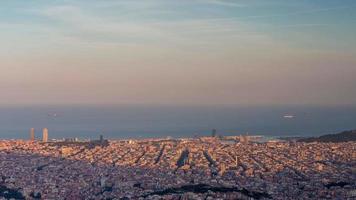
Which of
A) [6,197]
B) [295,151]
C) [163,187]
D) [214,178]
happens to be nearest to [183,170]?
[214,178]

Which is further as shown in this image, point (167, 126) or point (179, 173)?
point (167, 126)

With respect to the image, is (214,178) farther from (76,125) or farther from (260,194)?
(76,125)

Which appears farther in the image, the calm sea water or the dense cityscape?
the calm sea water

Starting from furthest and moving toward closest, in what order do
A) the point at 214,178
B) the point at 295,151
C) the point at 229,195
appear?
the point at 295,151, the point at 214,178, the point at 229,195

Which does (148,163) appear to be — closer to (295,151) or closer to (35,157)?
(35,157)

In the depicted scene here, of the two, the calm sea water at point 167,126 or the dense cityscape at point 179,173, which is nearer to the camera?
the dense cityscape at point 179,173

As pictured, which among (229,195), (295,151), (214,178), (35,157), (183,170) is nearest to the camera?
(229,195)

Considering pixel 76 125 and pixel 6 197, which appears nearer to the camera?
pixel 6 197
